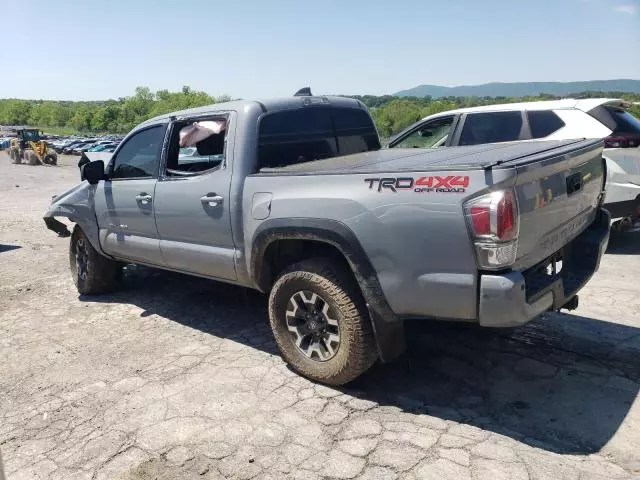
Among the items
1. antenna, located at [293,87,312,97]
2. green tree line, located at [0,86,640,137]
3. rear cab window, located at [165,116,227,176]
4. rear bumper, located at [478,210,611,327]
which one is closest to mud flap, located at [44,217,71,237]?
rear cab window, located at [165,116,227,176]

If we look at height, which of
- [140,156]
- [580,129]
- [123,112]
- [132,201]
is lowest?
[132,201]

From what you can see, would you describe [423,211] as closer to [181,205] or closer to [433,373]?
[433,373]

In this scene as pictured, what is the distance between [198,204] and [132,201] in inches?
42.0

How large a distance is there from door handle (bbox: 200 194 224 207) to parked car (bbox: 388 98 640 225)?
3.98 m

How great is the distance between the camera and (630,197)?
6.61m

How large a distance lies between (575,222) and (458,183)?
4.09 feet

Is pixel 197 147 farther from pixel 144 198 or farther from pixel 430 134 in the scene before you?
pixel 430 134

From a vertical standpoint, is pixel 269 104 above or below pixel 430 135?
above

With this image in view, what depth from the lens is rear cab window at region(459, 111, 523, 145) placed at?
7.18 m

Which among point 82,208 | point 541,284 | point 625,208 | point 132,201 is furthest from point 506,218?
point 625,208

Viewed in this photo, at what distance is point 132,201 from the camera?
16.6 feet

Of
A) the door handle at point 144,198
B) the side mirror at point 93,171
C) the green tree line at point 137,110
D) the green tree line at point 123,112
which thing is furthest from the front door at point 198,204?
the green tree line at point 123,112

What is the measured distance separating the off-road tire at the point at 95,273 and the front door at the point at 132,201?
0.40m

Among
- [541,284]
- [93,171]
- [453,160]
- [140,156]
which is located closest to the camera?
[541,284]
